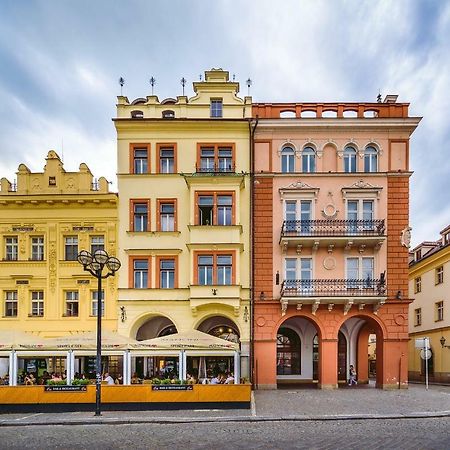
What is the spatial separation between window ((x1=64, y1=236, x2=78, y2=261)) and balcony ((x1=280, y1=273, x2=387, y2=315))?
12.3m

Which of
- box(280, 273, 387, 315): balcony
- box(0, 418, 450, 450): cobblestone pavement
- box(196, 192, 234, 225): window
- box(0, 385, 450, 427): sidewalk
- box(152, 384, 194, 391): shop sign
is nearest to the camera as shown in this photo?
box(0, 418, 450, 450): cobblestone pavement

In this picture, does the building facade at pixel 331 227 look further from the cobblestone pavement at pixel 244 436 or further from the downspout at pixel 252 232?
the cobblestone pavement at pixel 244 436

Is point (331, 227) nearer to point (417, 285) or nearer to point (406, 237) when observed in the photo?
point (406, 237)

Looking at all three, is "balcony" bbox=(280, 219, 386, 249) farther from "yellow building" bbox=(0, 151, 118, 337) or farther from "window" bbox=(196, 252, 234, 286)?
"yellow building" bbox=(0, 151, 118, 337)

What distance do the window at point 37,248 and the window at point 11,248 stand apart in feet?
3.04

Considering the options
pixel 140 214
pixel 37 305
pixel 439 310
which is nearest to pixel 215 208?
pixel 140 214

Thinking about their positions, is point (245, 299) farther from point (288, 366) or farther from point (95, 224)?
point (95, 224)

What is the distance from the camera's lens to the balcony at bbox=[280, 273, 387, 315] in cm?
2556

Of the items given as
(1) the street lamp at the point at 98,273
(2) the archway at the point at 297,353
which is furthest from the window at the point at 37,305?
(2) the archway at the point at 297,353

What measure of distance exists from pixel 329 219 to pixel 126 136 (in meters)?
12.8

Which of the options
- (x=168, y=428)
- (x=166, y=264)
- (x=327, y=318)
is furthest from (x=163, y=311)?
(x=168, y=428)

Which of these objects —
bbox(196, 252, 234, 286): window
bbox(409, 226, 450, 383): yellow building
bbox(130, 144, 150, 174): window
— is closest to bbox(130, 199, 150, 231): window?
bbox(130, 144, 150, 174): window

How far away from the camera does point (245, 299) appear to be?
87.1ft

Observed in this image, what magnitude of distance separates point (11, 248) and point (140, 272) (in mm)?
7965
